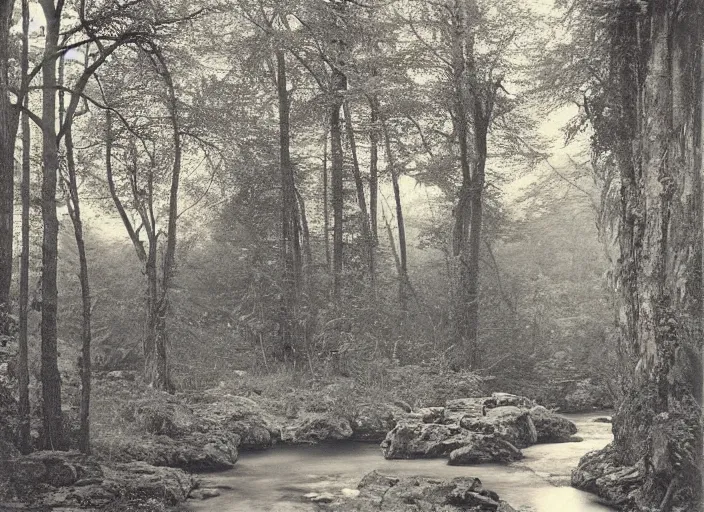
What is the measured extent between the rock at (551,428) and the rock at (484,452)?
60.4 inches

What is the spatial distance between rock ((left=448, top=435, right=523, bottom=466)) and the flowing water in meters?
0.17

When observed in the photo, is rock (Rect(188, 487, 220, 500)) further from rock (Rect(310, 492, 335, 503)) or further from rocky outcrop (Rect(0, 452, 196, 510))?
rock (Rect(310, 492, 335, 503))

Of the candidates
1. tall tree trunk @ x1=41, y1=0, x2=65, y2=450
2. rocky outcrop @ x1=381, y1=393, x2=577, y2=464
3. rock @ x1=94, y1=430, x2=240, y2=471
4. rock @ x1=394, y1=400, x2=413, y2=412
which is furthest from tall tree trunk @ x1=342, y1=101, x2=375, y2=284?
tall tree trunk @ x1=41, y1=0, x2=65, y2=450

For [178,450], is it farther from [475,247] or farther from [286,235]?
[475,247]

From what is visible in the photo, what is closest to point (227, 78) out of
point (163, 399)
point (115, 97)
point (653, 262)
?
point (115, 97)

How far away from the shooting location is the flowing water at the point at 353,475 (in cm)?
753

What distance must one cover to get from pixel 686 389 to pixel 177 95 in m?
12.3

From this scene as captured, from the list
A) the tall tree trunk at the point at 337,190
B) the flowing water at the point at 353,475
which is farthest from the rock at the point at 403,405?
the tall tree trunk at the point at 337,190

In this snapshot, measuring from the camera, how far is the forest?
6.92 m

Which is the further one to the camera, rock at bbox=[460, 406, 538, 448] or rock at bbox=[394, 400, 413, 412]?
rock at bbox=[394, 400, 413, 412]

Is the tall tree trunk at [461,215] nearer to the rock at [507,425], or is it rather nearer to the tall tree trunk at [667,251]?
the rock at [507,425]

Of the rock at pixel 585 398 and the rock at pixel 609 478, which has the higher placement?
the rock at pixel 585 398

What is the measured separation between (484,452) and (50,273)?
249 inches

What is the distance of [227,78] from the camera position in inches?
699
